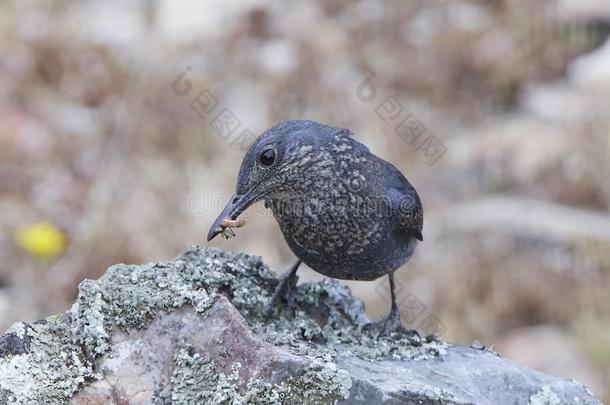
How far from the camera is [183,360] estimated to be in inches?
142

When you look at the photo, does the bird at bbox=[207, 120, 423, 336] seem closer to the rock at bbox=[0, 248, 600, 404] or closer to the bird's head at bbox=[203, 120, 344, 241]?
the bird's head at bbox=[203, 120, 344, 241]

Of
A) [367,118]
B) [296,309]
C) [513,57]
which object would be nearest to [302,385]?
[296,309]

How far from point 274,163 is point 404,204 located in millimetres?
826

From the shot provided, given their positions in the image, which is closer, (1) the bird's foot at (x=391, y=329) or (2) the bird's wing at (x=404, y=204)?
(1) the bird's foot at (x=391, y=329)

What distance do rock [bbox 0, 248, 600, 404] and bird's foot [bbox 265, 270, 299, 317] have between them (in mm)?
340

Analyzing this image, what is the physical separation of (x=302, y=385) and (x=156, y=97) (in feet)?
21.5

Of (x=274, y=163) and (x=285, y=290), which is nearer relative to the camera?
(x=274, y=163)

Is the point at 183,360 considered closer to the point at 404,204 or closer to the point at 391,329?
the point at 391,329

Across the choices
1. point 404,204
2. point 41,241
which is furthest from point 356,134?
point 404,204

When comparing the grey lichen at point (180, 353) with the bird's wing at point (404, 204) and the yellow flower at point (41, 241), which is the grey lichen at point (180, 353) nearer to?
the bird's wing at point (404, 204)

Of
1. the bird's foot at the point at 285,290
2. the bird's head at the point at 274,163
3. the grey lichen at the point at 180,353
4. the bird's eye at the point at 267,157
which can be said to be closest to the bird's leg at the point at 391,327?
the grey lichen at the point at 180,353

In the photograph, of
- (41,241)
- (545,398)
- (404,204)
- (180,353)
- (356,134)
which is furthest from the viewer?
(356,134)

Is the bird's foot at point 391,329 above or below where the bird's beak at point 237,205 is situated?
above

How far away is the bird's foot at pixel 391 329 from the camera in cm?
459
